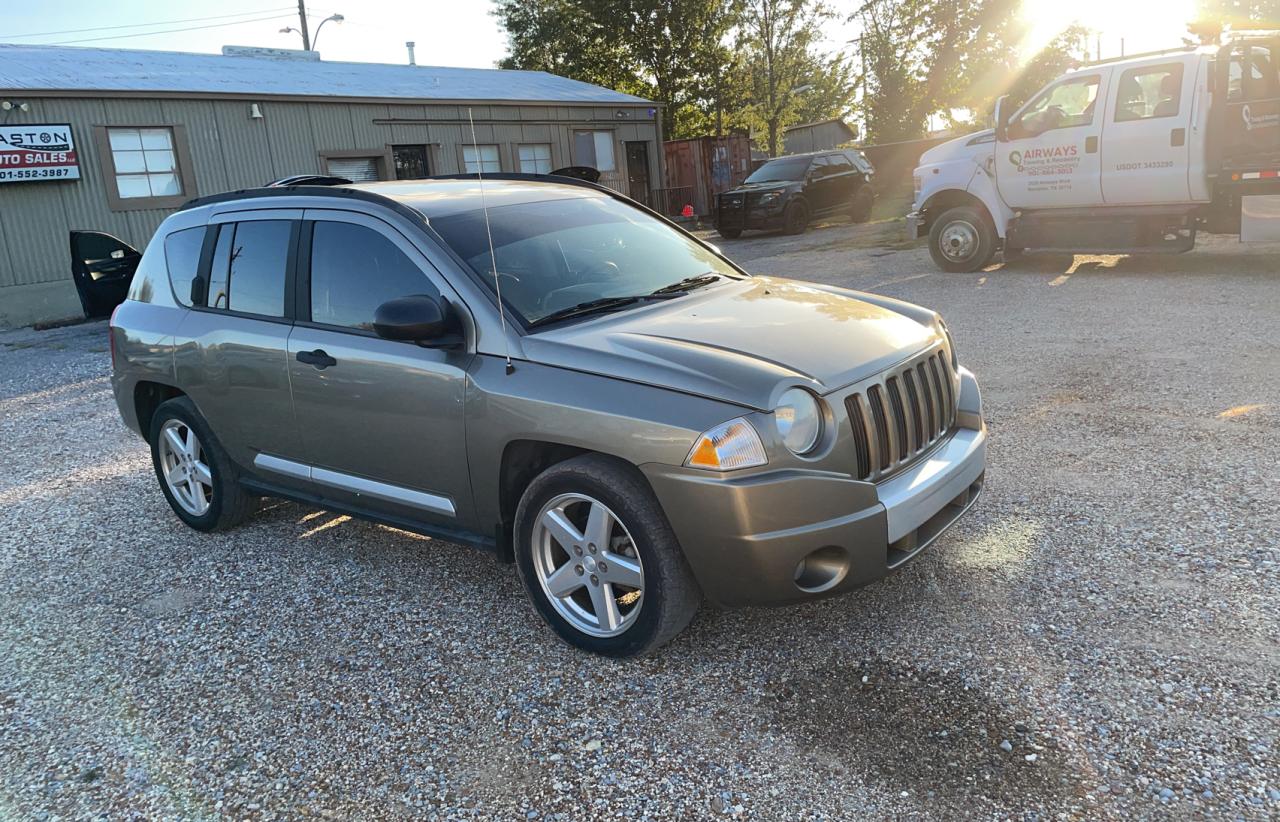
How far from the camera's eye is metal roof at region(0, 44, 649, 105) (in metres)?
16.5

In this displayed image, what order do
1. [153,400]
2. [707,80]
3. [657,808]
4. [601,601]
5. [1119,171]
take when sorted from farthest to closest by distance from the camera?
[707,80] < [1119,171] < [153,400] < [601,601] < [657,808]

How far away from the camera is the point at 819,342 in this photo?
3479 mm

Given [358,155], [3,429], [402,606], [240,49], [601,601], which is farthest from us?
[240,49]

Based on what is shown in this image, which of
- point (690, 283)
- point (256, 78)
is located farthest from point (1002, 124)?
point (256, 78)

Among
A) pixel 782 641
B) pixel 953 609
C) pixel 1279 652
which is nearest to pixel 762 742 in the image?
pixel 782 641

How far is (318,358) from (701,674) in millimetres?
2138

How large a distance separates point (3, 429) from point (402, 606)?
6.19 meters

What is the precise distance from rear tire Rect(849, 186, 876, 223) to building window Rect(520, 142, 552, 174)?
7.36 metres

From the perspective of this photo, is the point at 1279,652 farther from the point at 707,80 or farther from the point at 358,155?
the point at 707,80

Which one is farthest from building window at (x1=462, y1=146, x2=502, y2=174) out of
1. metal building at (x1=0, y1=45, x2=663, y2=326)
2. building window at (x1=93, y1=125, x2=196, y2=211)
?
building window at (x1=93, y1=125, x2=196, y2=211)

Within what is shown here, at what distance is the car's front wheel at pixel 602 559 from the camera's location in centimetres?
321

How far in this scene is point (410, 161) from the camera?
21078 mm

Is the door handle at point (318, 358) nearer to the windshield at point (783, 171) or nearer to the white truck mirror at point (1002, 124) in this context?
the white truck mirror at point (1002, 124)

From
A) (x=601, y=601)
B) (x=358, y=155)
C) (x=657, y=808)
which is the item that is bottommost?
(x=657, y=808)
